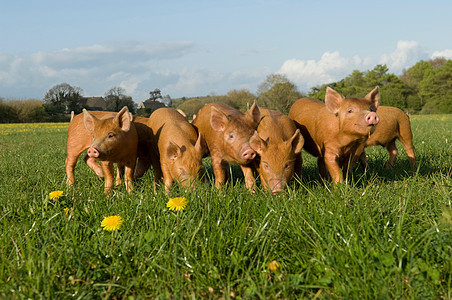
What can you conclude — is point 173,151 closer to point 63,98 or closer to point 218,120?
point 218,120

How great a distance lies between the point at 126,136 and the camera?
200 inches

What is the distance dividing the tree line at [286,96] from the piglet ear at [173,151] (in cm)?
2859

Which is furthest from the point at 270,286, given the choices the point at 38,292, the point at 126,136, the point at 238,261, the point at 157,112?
the point at 157,112

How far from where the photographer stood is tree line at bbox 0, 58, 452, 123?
→ 181 feet

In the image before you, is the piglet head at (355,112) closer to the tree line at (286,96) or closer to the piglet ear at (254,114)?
the piglet ear at (254,114)

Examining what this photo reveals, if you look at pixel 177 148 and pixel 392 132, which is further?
pixel 392 132

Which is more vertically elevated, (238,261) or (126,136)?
(126,136)

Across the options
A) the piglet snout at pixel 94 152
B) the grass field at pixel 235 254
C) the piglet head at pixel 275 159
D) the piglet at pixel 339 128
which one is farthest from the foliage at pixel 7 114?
the piglet head at pixel 275 159

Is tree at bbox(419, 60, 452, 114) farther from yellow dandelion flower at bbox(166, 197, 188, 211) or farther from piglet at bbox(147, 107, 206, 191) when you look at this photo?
yellow dandelion flower at bbox(166, 197, 188, 211)

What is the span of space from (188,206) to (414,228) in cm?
185

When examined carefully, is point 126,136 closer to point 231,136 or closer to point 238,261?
point 231,136

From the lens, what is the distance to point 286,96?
186ft

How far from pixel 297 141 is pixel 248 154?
622mm

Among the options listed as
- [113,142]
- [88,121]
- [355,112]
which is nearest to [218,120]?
[113,142]
